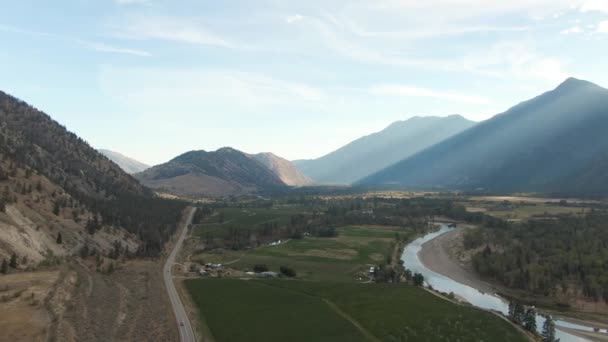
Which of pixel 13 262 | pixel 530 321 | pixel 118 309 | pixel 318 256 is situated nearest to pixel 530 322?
pixel 530 321

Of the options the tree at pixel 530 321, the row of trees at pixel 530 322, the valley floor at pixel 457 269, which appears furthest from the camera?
the valley floor at pixel 457 269

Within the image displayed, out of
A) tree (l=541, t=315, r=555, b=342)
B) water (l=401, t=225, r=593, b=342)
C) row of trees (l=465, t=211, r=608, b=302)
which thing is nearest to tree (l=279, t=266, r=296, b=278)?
water (l=401, t=225, r=593, b=342)

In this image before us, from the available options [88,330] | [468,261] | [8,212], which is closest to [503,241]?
[468,261]

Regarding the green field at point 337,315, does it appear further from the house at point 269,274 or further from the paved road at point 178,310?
the house at point 269,274

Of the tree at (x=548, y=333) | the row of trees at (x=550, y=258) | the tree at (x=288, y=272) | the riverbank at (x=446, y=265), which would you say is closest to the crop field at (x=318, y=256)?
the tree at (x=288, y=272)

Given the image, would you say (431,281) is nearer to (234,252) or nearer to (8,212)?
(234,252)

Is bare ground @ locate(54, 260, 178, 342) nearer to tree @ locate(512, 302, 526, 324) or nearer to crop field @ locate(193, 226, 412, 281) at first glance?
crop field @ locate(193, 226, 412, 281)
